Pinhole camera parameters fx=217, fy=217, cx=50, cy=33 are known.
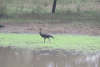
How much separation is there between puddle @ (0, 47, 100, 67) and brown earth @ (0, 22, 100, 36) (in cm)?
600

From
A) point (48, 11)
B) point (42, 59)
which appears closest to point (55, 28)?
point (48, 11)

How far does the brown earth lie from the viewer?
14.0m

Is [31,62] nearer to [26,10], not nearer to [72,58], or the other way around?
[72,58]

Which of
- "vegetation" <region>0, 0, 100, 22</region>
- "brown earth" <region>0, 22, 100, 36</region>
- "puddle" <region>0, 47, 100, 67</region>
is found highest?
"puddle" <region>0, 47, 100, 67</region>

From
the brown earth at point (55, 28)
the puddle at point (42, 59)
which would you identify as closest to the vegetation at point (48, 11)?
the brown earth at point (55, 28)

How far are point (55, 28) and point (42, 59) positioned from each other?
774 cm

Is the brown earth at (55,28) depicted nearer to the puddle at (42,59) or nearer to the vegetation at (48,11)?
the vegetation at (48,11)

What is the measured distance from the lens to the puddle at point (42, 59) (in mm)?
6523

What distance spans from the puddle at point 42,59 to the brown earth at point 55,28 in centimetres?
600

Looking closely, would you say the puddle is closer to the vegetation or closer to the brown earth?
the brown earth

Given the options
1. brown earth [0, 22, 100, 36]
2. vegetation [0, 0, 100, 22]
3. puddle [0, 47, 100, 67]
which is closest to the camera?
puddle [0, 47, 100, 67]

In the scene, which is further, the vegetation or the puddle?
the vegetation

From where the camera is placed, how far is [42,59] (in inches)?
281

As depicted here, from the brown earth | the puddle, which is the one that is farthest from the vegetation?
the puddle
